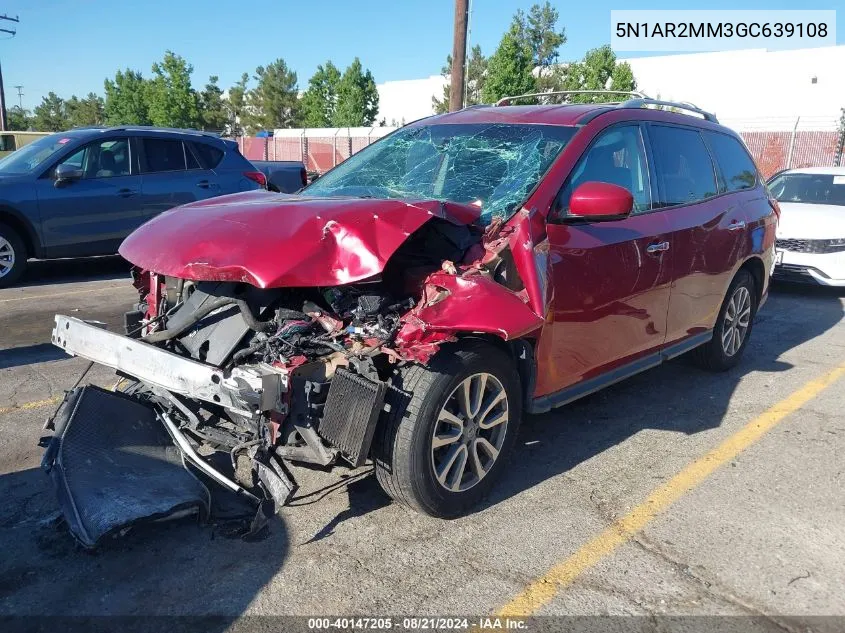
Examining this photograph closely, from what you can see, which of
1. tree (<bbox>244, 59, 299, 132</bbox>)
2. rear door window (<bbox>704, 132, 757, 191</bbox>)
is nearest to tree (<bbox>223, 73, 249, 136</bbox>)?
tree (<bbox>244, 59, 299, 132</bbox>)

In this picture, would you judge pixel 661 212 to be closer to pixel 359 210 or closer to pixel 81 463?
pixel 359 210

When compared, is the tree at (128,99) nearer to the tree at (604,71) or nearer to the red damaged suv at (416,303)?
the tree at (604,71)

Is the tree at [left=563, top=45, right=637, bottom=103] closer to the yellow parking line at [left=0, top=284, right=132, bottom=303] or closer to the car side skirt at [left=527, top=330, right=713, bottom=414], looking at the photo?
the yellow parking line at [left=0, top=284, right=132, bottom=303]

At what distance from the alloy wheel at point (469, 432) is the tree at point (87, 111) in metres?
69.4

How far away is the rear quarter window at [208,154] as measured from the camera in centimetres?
960

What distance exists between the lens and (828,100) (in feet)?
138

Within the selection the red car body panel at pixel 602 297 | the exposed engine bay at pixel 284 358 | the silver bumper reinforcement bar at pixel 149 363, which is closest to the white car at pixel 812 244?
the red car body panel at pixel 602 297

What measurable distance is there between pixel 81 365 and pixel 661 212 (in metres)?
4.48

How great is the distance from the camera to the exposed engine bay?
9.55 feet

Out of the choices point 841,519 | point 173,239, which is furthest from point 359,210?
point 841,519

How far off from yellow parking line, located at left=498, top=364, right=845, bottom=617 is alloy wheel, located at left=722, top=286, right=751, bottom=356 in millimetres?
609

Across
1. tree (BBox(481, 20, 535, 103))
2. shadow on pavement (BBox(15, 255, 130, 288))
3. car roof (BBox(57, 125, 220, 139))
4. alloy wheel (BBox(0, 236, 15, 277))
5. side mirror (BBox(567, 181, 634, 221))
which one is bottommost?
shadow on pavement (BBox(15, 255, 130, 288))

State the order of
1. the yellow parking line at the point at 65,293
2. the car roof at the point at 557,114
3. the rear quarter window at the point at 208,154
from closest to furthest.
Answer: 1. the car roof at the point at 557,114
2. the yellow parking line at the point at 65,293
3. the rear quarter window at the point at 208,154

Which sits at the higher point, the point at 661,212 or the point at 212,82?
the point at 212,82
